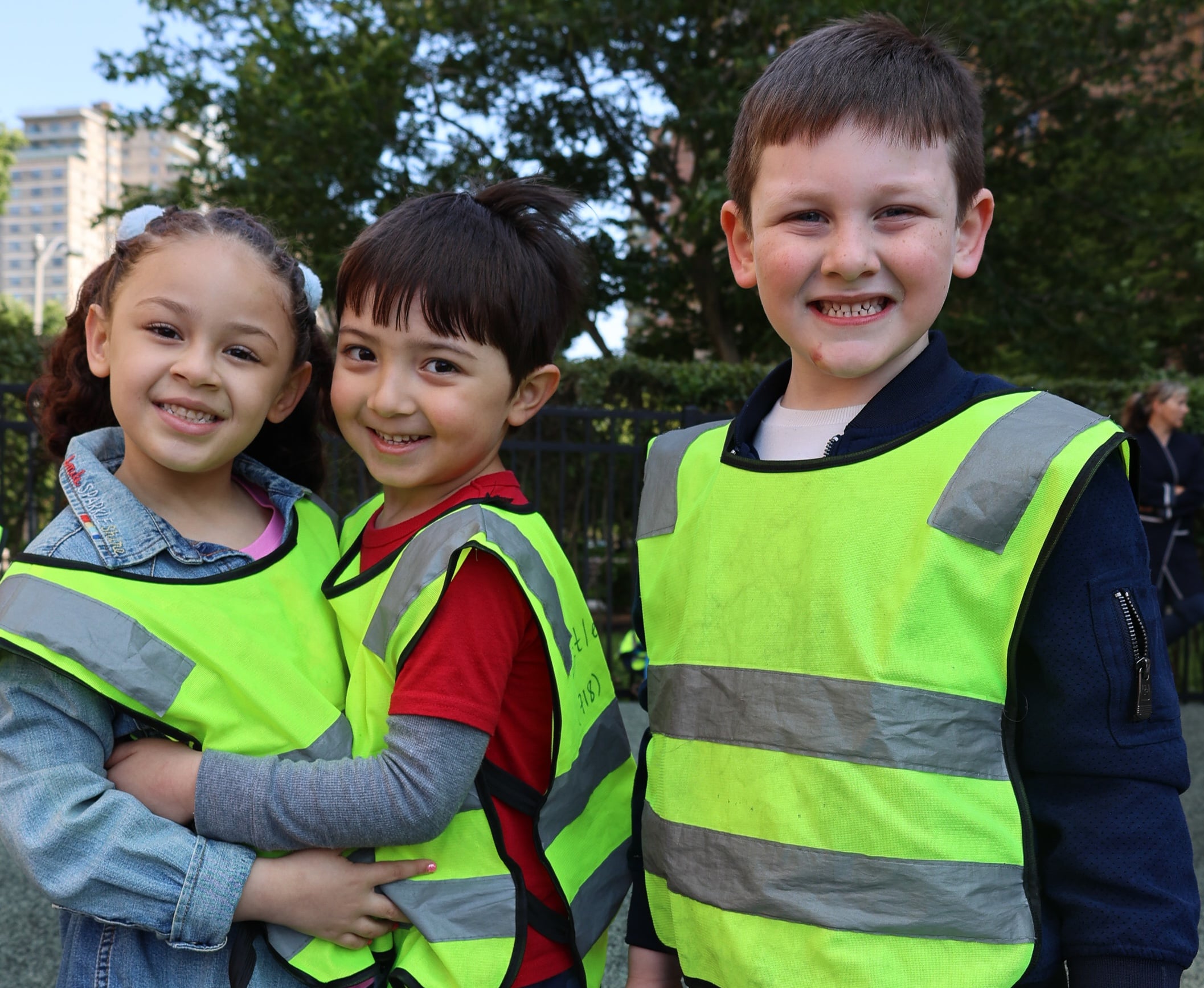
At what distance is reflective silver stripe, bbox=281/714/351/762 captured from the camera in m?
1.31

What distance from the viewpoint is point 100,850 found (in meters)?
1.19

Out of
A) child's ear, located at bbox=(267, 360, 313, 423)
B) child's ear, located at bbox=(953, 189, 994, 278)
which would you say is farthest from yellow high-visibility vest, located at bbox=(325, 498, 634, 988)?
child's ear, located at bbox=(953, 189, 994, 278)

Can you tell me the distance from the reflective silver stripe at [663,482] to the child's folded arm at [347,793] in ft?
1.31

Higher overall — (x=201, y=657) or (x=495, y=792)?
(x=201, y=657)

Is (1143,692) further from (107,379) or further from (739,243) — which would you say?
(107,379)

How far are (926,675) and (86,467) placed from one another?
1238 millimetres

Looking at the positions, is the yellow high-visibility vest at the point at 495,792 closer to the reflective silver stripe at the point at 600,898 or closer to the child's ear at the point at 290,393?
the reflective silver stripe at the point at 600,898

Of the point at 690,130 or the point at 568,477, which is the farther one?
the point at 690,130

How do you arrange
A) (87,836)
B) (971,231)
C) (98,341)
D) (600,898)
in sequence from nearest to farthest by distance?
(87,836)
(971,231)
(600,898)
(98,341)

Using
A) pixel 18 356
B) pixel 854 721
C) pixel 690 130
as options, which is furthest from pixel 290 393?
pixel 690 130

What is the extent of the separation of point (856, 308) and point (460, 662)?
706 mm

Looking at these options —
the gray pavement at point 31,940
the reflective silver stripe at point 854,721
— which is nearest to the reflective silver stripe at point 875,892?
the reflective silver stripe at point 854,721

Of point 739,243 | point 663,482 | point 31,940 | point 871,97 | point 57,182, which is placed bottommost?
point 31,940

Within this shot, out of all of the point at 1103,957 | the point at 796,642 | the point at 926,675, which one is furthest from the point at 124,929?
the point at 1103,957
